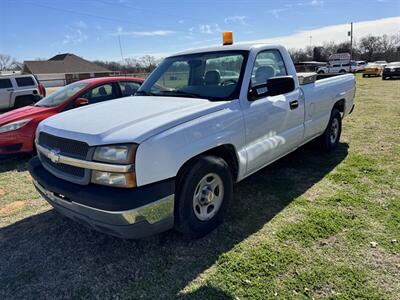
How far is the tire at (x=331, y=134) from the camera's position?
5.49 meters

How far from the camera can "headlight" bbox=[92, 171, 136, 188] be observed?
239cm

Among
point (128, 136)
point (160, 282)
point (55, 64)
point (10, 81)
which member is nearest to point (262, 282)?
point (160, 282)

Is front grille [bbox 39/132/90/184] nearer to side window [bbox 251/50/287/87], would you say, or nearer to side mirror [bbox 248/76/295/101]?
side mirror [bbox 248/76/295/101]

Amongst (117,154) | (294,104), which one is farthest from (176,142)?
(294,104)

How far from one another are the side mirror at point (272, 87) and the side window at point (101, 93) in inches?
161

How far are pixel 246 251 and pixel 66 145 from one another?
1.88m

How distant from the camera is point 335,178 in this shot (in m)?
4.50

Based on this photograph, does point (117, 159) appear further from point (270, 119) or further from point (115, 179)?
point (270, 119)

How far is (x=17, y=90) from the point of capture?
12805 mm

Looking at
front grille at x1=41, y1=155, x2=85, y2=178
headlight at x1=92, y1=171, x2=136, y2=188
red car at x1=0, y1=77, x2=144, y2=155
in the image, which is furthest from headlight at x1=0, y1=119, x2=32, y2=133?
headlight at x1=92, y1=171, x2=136, y2=188

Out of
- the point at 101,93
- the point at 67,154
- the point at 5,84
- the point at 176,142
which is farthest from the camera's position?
the point at 5,84

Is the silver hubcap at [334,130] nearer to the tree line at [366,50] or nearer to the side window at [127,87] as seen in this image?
the side window at [127,87]

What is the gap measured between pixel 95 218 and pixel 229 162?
1.47m

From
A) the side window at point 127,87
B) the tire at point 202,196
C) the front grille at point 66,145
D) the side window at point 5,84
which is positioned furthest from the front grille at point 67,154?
the side window at point 5,84
